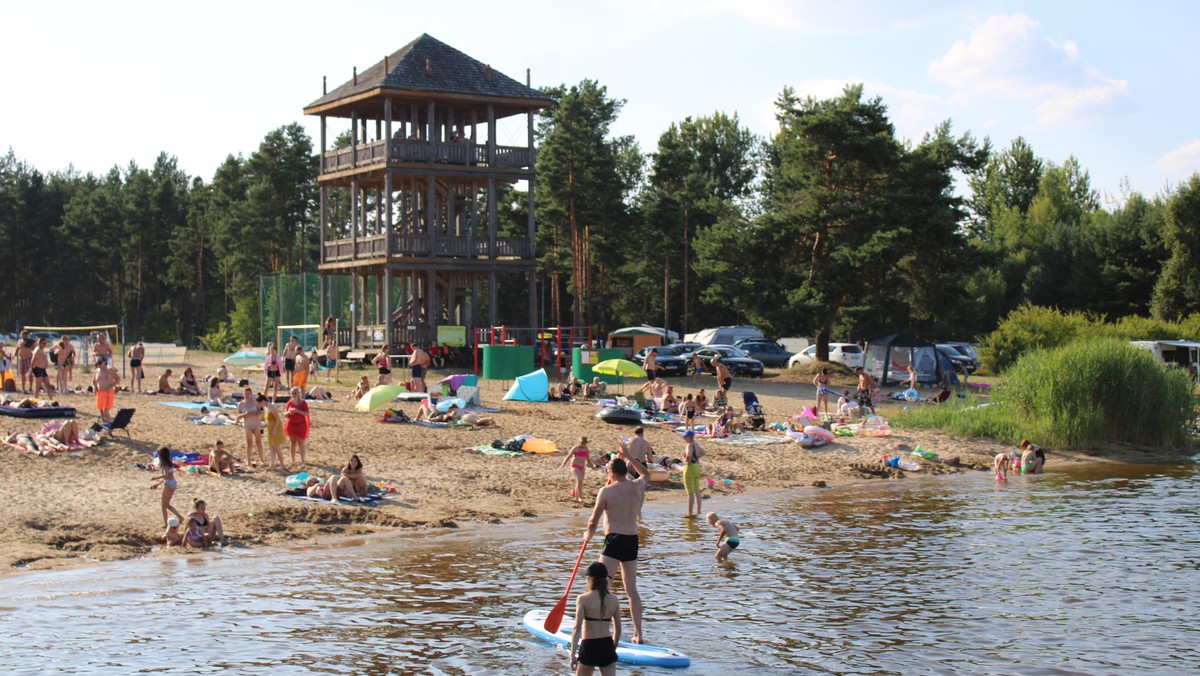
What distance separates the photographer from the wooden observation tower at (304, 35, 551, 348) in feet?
144

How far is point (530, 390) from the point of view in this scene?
34312 millimetres

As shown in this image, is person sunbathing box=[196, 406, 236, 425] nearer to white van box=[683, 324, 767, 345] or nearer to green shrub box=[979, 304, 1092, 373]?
green shrub box=[979, 304, 1092, 373]

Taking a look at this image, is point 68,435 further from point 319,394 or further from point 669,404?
point 669,404

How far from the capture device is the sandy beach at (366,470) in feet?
58.3

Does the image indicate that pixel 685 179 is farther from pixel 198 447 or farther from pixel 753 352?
pixel 198 447

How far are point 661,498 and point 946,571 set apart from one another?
22.6 ft

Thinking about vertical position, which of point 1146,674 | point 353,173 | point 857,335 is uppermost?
point 353,173

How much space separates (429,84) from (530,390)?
15.0 m

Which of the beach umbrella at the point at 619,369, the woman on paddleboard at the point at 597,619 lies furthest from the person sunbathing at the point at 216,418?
the woman on paddleboard at the point at 597,619

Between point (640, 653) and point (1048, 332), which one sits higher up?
point (1048, 332)

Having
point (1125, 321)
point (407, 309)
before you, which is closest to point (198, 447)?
point (407, 309)

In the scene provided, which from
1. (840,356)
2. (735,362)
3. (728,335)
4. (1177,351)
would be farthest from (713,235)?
(1177,351)

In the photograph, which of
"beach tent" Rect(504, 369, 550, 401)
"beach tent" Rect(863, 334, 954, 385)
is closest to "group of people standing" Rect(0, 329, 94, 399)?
"beach tent" Rect(504, 369, 550, 401)

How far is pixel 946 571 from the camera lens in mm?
17078
